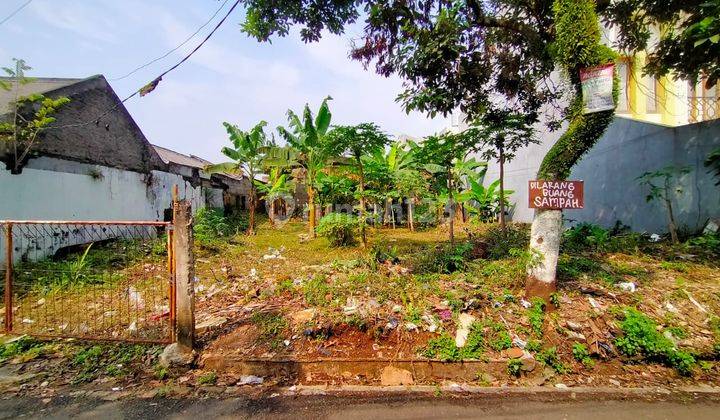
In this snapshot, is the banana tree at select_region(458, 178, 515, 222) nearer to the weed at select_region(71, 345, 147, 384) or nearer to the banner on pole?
the banner on pole

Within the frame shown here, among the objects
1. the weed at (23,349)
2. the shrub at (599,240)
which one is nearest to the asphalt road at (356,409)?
the weed at (23,349)

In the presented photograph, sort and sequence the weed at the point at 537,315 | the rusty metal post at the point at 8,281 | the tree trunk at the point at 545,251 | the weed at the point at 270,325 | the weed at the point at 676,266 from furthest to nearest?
the weed at the point at 676,266 → the rusty metal post at the point at 8,281 → the tree trunk at the point at 545,251 → the weed at the point at 270,325 → the weed at the point at 537,315

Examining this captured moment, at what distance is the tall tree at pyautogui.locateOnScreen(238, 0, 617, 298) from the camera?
341 centimetres

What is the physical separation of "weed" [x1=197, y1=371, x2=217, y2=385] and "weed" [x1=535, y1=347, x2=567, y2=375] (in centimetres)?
318

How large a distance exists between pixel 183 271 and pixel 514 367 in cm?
345

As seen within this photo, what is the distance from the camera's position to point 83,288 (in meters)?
5.29

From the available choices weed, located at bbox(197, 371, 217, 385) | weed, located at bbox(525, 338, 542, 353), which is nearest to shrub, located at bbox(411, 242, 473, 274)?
weed, located at bbox(525, 338, 542, 353)

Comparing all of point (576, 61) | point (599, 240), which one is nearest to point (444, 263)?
point (576, 61)

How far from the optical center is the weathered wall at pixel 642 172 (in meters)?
5.64

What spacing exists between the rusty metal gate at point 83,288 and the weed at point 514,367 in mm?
3485

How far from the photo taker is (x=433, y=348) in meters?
3.27

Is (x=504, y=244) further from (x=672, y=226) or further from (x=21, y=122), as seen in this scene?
(x=21, y=122)

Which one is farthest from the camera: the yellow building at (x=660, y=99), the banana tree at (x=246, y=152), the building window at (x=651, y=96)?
the banana tree at (x=246, y=152)

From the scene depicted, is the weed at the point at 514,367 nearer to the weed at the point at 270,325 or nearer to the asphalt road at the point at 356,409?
the asphalt road at the point at 356,409
